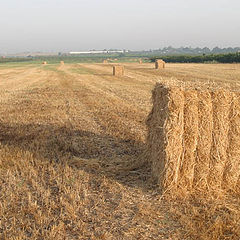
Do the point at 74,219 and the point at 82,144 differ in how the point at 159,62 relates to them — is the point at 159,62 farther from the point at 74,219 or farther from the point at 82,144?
the point at 74,219

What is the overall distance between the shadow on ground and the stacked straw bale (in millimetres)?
820

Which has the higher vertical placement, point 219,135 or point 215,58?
point 215,58

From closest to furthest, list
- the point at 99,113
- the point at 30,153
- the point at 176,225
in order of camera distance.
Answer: the point at 176,225 < the point at 30,153 < the point at 99,113

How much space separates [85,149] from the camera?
26.9ft

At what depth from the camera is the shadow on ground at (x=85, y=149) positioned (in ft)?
21.8

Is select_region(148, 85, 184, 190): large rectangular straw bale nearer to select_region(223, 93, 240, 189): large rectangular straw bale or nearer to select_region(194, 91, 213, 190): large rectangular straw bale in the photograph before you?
select_region(194, 91, 213, 190): large rectangular straw bale

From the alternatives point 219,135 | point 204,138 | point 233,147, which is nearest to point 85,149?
point 204,138

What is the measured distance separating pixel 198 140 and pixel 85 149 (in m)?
3.55

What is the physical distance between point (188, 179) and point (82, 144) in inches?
151

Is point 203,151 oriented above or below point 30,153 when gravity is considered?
above

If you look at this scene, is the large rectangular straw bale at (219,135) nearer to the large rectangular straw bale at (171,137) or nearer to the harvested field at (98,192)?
the harvested field at (98,192)

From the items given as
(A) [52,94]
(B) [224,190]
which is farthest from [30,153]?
(A) [52,94]

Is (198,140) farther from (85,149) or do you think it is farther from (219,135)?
(85,149)

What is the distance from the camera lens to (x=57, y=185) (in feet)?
19.4
